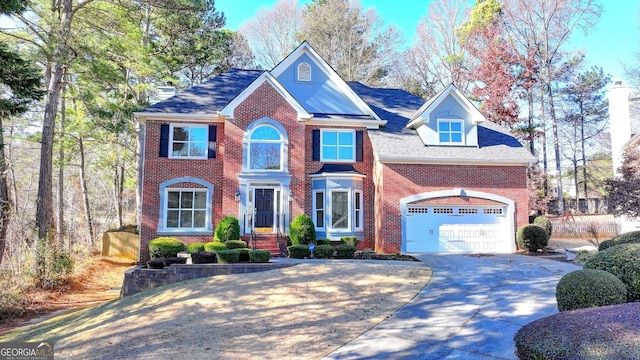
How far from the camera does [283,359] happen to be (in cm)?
577

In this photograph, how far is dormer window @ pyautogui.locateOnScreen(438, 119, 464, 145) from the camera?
17031mm

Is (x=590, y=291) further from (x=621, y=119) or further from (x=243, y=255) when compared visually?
(x=621, y=119)

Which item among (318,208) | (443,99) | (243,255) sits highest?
(443,99)

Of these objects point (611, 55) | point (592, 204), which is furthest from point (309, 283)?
point (592, 204)

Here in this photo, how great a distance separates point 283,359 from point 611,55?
29.8m

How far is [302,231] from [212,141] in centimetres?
557

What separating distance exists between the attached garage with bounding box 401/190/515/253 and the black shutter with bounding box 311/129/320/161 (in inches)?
169

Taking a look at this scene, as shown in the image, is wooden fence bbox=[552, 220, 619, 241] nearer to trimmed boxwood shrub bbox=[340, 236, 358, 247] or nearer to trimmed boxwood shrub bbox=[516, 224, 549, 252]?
trimmed boxwood shrub bbox=[516, 224, 549, 252]

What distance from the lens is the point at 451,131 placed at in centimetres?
1714

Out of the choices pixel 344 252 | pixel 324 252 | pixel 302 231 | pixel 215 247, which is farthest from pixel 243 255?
pixel 302 231

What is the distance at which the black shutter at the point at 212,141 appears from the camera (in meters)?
16.2

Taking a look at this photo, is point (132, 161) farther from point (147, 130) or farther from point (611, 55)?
point (611, 55)

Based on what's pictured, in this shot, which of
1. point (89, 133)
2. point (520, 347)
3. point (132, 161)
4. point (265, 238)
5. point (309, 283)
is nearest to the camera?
point (520, 347)

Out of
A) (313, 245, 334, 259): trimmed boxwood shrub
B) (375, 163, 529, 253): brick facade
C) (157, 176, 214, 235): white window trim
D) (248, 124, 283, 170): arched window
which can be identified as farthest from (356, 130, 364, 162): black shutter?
(157, 176, 214, 235): white window trim
